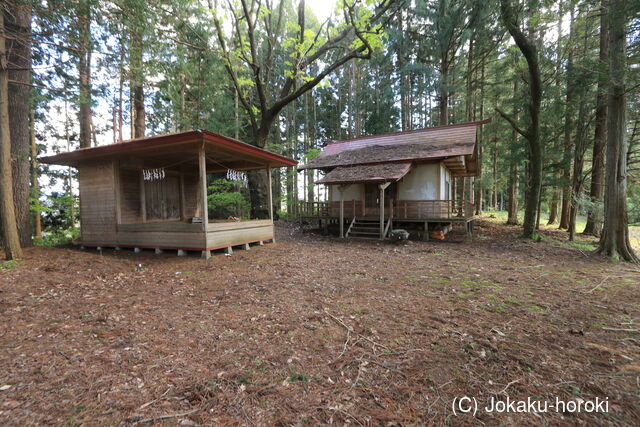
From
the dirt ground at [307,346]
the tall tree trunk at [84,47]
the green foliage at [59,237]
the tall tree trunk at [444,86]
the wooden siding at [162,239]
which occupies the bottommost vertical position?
the dirt ground at [307,346]

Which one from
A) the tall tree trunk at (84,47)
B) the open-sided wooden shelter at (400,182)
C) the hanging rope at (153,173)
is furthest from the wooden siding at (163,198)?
the open-sided wooden shelter at (400,182)

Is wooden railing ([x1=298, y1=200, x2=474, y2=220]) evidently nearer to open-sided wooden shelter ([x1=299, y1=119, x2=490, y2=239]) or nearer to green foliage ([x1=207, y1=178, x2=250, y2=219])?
open-sided wooden shelter ([x1=299, y1=119, x2=490, y2=239])

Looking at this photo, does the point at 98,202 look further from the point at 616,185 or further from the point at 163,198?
the point at 616,185

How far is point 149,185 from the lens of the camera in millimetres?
9852

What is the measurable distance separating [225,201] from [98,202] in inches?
225

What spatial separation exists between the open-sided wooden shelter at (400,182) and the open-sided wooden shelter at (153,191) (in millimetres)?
4332

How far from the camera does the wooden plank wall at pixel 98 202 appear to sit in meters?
8.51

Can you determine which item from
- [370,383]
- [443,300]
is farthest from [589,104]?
[370,383]

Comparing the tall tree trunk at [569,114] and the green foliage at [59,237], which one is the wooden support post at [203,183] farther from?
the tall tree trunk at [569,114]

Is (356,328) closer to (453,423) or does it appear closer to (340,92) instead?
(453,423)

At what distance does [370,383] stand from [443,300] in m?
2.53

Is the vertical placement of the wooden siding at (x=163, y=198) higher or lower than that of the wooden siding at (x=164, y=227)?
higher

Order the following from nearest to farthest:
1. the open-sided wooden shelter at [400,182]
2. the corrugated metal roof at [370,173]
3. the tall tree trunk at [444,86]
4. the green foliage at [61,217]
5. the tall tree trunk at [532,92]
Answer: the tall tree trunk at [532,92], the corrugated metal roof at [370,173], the open-sided wooden shelter at [400,182], the green foliage at [61,217], the tall tree trunk at [444,86]

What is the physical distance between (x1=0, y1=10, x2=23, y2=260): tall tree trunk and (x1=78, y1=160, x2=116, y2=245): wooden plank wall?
2638 mm
